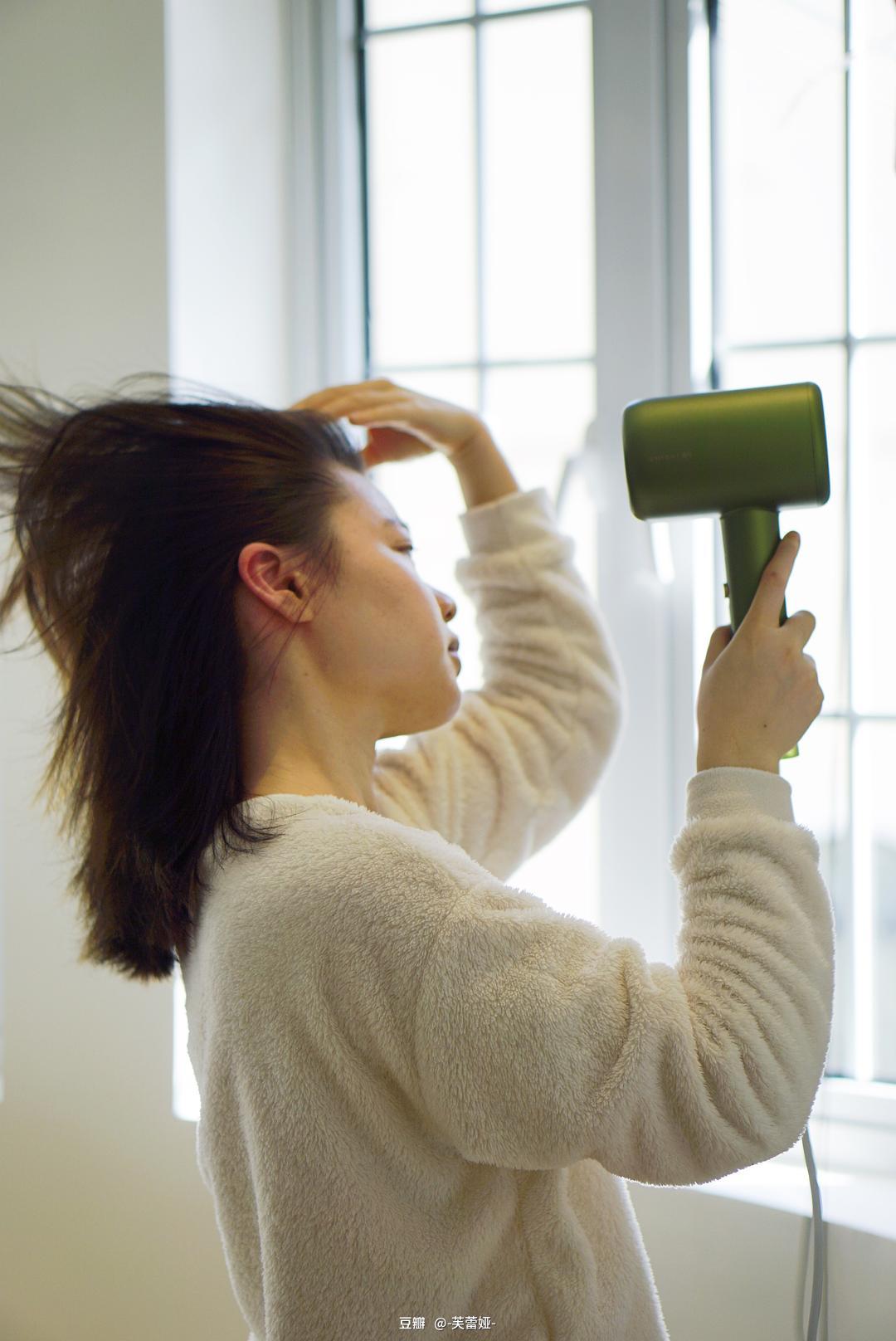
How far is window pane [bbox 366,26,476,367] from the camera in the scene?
1.42 meters

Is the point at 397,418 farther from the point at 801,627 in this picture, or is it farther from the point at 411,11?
the point at 411,11

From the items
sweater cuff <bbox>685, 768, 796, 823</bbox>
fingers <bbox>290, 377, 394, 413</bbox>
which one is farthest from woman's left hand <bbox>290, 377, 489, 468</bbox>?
sweater cuff <bbox>685, 768, 796, 823</bbox>

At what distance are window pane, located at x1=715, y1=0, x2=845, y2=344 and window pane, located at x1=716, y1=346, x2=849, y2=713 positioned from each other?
0.08 ft

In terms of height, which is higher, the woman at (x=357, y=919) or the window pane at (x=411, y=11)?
the window pane at (x=411, y=11)

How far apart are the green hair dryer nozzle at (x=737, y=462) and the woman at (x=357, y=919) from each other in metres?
0.04

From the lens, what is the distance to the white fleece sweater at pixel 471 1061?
0.66 m

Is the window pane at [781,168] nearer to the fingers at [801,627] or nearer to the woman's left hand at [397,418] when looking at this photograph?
the woman's left hand at [397,418]

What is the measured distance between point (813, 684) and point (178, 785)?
423mm

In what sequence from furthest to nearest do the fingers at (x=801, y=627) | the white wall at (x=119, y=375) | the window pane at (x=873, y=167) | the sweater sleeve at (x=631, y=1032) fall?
the white wall at (x=119, y=375) → the window pane at (x=873, y=167) → the fingers at (x=801, y=627) → the sweater sleeve at (x=631, y=1032)

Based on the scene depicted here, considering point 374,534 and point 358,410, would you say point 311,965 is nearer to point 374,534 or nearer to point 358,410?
point 374,534

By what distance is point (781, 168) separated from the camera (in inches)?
48.8

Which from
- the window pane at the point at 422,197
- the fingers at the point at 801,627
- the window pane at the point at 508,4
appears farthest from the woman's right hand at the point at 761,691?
the window pane at the point at 508,4

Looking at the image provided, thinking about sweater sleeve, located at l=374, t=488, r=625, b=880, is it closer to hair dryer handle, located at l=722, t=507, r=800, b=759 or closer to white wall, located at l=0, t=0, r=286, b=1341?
hair dryer handle, located at l=722, t=507, r=800, b=759

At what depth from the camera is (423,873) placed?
69cm
